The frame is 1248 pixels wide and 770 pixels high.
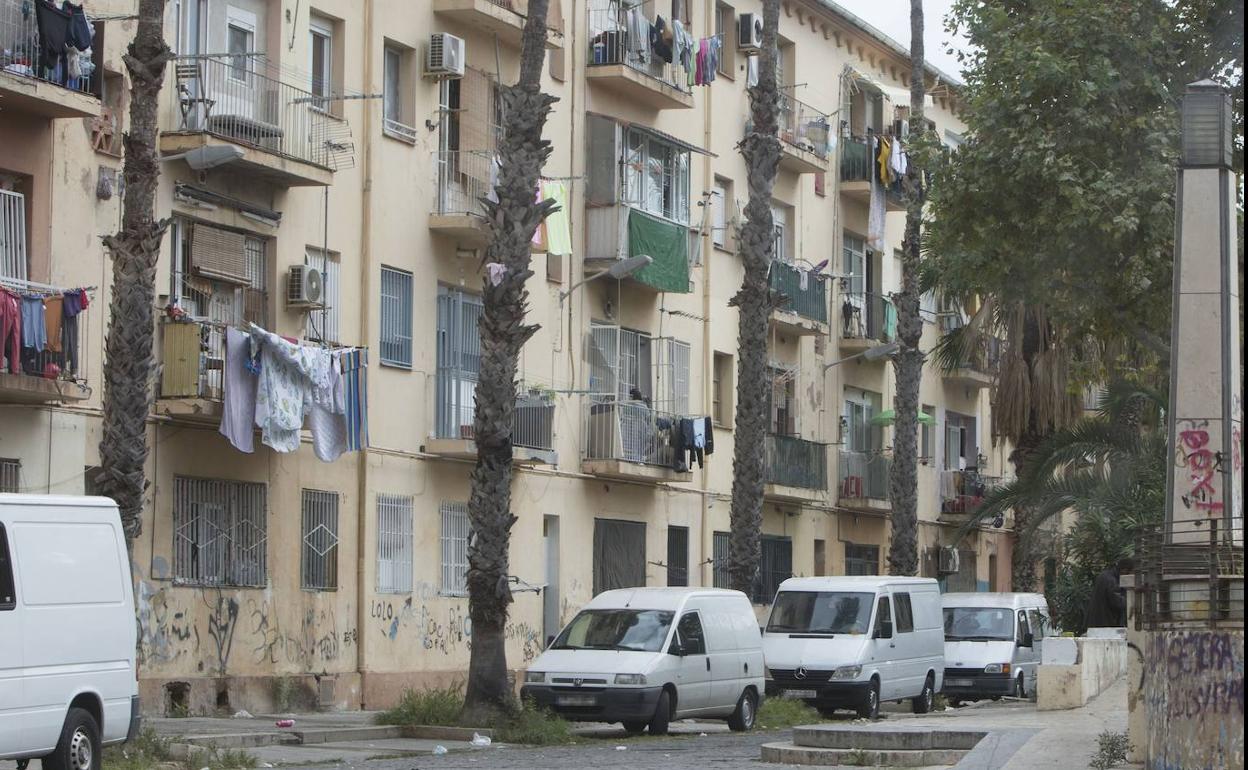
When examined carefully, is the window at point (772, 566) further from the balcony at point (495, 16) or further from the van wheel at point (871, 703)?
the balcony at point (495, 16)

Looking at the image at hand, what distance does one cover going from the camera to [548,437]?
3300 centimetres

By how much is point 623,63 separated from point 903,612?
11.1 metres

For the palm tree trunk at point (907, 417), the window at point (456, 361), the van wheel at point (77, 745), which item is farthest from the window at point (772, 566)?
the van wheel at point (77, 745)

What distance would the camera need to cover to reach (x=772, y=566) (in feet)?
139

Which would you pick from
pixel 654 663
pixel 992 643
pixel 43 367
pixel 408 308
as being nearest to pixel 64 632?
pixel 43 367

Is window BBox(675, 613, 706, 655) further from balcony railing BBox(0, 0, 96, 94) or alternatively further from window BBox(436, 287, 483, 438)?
balcony railing BBox(0, 0, 96, 94)

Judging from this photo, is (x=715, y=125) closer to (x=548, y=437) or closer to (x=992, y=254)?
(x=548, y=437)

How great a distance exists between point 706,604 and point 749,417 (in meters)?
6.74

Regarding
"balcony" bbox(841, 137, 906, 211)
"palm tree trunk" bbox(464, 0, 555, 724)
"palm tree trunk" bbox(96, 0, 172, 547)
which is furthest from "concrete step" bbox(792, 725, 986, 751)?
"balcony" bbox(841, 137, 906, 211)

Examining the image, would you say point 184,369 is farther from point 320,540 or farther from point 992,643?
point 992,643

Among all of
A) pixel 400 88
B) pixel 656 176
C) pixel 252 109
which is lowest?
pixel 252 109

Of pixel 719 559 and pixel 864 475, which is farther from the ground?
pixel 864 475

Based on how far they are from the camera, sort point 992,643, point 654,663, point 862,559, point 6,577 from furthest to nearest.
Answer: point 862,559
point 992,643
point 654,663
point 6,577

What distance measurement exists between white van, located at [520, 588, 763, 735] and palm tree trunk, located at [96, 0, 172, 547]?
5770 mm
